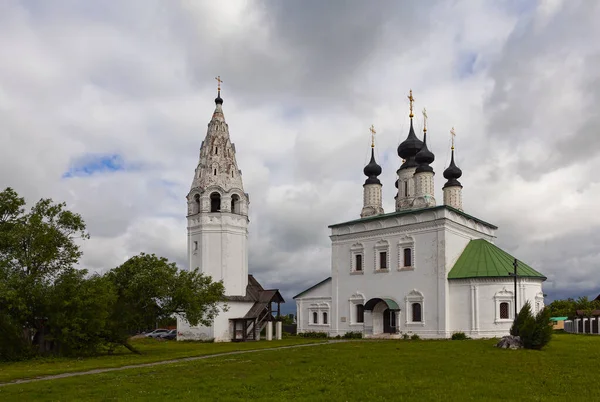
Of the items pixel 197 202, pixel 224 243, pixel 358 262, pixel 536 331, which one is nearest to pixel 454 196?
pixel 358 262

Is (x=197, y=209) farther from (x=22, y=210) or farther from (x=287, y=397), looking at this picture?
(x=287, y=397)

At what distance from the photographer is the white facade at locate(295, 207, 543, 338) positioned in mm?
32906

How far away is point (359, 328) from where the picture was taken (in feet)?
124

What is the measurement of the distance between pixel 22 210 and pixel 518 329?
71.1 feet

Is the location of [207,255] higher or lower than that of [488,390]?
higher

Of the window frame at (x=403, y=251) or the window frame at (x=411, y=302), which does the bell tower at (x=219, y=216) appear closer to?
the window frame at (x=403, y=251)

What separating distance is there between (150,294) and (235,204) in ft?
52.5

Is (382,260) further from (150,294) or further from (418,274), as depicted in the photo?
(150,294)

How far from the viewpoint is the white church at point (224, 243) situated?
38.9 m

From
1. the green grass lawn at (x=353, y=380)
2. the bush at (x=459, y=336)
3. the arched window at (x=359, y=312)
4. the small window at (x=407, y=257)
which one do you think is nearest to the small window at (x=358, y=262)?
the arched window at (x=359, y=312)

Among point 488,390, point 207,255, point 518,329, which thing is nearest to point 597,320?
point 518,329

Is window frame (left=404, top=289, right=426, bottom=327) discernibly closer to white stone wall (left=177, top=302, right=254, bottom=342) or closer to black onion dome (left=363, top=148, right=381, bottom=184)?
black onion dome (left=363, top=148, right=381, bottom=184)

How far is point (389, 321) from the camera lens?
A: 36719mm

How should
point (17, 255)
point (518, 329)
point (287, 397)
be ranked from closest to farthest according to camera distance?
point (287, 397)
point (518, 329)
point (17, 255)
